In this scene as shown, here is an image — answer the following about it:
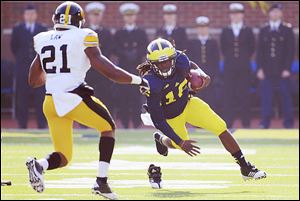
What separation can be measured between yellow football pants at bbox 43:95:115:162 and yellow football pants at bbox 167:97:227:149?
1.44 meters

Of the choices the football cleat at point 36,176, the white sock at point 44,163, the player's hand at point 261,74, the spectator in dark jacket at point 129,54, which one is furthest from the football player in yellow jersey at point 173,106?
the player's hand at point 261,74

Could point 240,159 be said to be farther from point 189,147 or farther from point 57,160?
point 57,160

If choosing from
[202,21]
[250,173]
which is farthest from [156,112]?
[202,21]

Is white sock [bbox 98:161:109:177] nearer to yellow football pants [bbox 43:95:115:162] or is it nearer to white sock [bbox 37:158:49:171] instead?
yellow football pants [bbox 43:95:115:162]

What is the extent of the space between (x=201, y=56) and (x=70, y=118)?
10.7m

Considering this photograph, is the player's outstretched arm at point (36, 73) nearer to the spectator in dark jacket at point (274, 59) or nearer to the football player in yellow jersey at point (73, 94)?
the football player in yellow jersey at point (73, 94)

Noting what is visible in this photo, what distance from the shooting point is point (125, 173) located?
520 inches

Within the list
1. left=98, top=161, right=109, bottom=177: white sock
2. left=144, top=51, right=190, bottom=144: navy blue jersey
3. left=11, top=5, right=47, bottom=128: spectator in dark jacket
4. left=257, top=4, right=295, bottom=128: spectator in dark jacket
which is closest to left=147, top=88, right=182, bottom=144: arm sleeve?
left=144, top=51, right=190, bottom=144: navy blue jersey

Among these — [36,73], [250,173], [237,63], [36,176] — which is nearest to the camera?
[36,176]

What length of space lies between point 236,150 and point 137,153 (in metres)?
4.34

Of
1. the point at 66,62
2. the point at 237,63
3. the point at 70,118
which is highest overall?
the point at 66,62

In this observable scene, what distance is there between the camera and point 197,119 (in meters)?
11.9

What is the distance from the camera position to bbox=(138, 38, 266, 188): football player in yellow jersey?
11.6m

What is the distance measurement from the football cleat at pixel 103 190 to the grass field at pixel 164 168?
0.29 meters
